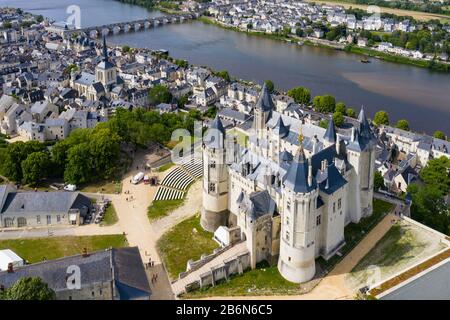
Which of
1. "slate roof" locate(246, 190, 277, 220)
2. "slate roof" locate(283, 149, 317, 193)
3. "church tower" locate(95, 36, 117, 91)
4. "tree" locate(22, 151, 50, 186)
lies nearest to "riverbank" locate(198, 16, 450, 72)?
"church tower" locate(95, 36, 117, 91)

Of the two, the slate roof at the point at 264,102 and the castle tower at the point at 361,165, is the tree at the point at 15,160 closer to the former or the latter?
the slate roof at the point at 264,102

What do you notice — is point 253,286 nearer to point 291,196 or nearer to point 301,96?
point 291,196

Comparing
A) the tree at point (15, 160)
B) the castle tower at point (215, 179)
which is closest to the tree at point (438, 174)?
the castle tower at point (215, 179)

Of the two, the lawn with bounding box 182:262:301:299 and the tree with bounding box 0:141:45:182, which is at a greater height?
the tree with bounding box 0:141:45:182

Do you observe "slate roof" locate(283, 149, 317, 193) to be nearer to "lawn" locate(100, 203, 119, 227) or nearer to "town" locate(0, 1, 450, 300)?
"town" locate(0, 1, 450, 300)
